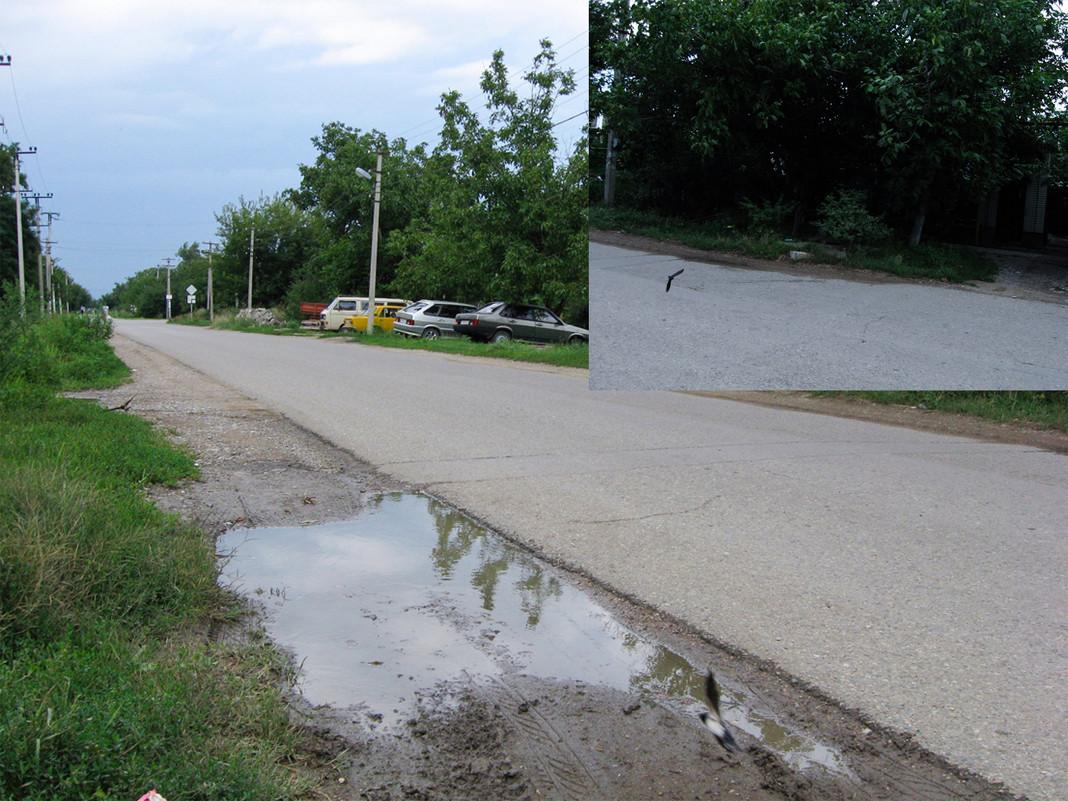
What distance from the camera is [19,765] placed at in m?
2.31

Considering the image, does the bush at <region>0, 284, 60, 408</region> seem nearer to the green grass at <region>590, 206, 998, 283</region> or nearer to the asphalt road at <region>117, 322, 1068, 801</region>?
the asphalt road at <region>117, 322, 1068, 801</region>

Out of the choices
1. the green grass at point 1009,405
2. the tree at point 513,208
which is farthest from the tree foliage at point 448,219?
the green grass at point 1009,405

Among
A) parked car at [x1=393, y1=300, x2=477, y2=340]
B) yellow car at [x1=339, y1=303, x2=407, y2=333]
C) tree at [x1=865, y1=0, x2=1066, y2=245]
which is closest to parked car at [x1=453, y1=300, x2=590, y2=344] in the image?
parked car at [x1=393, y1=300, x2=477, y2=340]

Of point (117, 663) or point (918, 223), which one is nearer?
point (117, 663)

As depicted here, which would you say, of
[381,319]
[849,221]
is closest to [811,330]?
[849,221]

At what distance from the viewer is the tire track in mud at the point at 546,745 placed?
8.99 feet

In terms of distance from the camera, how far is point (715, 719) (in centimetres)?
323

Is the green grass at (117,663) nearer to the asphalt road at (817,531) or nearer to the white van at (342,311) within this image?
the asphalt road at (817,531)

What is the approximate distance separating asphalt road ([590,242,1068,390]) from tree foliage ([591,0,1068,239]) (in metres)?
0.49

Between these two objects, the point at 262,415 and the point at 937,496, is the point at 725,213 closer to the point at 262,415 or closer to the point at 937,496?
the point at 937,496

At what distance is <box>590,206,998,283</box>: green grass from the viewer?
247 inches

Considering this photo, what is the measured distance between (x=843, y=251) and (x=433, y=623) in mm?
3922

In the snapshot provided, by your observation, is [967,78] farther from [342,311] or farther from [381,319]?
[342,311]

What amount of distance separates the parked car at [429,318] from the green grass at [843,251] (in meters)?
26.1
